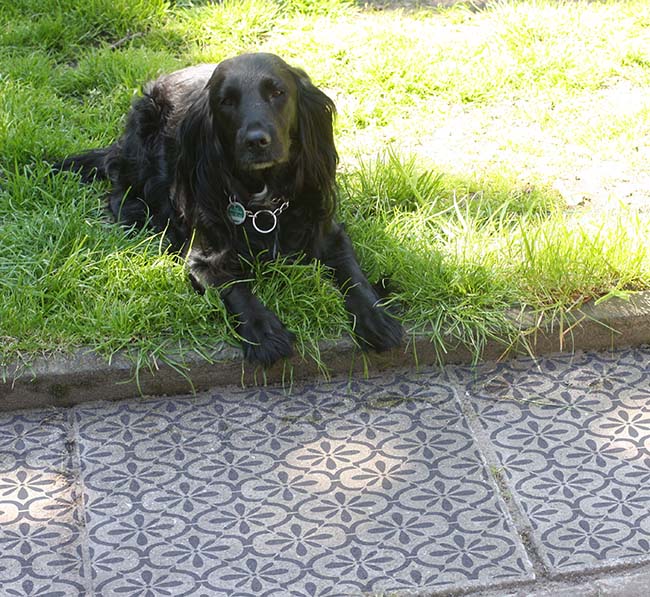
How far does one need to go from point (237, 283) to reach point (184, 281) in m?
0.23

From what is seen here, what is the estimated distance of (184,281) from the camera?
12.9 ft

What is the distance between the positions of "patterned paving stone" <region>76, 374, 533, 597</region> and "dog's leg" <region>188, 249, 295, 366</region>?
159 mm

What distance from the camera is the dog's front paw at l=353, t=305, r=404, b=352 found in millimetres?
3684

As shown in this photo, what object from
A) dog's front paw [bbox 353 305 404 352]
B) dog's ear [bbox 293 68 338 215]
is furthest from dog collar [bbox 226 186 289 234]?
dog's front paw [bbox 353 305 404 352]

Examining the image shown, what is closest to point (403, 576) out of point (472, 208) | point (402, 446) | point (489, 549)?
point (489, 549)

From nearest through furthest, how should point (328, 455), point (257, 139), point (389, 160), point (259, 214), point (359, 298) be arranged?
point (328, 455)
point (257, 139)
point (359, 298)
point (259, 214)
point (389, 160)

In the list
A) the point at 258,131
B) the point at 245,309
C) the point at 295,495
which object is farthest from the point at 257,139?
the point at 295,495

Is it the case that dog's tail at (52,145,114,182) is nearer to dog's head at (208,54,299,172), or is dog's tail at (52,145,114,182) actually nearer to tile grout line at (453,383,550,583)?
dog's head at (208,54,299,172)

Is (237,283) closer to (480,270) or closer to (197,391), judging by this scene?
(197,391)

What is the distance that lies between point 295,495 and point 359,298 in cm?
82

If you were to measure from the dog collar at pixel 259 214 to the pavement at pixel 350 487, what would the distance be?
60cm

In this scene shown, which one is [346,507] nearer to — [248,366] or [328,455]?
[328,455]

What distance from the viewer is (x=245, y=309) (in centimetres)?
373

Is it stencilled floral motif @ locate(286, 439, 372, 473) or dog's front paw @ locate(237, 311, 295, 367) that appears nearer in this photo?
stencilled floral motif @ locate(286, 439, 372, 473)
